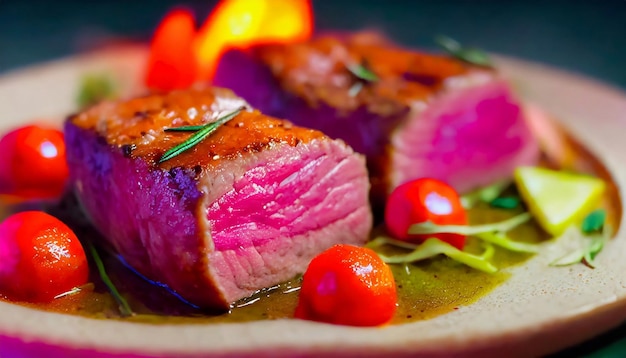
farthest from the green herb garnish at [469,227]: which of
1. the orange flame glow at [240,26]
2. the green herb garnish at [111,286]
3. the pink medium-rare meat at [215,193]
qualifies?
the orange flame glow at [240,26]

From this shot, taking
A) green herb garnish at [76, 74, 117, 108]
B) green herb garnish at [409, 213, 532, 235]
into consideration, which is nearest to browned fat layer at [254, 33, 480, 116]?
green herb garnish at [409, 213, 532, 235]

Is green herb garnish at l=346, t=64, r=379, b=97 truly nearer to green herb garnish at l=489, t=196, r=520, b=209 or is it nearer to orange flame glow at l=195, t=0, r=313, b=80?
green herb garnish at l=489, t=196, r=520, b=209

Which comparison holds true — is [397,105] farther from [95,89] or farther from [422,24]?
[422,24]

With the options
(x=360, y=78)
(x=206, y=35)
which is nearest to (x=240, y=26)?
(x=206, y=35)

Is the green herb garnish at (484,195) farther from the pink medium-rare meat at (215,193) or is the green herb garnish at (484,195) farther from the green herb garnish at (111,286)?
the green herb garnish at (111,286)

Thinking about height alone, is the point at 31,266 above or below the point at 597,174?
above

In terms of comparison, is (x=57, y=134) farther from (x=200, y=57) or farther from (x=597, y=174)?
(x=597, y=174)

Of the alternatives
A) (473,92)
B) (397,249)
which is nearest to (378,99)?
(473,92)
